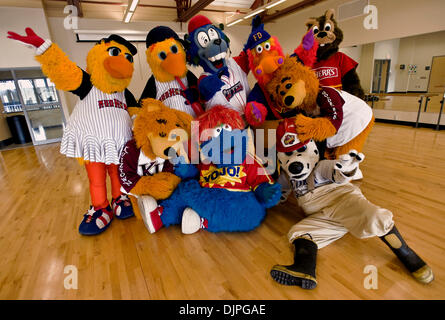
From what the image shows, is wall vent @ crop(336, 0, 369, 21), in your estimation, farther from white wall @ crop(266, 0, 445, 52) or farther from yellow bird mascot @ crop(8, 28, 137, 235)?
yellow bird mascot @ crop(8, 28, 137, 235)

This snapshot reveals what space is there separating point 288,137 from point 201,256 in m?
0.89

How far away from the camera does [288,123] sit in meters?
1.48

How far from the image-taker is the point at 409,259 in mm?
1140

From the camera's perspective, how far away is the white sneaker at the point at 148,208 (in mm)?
1555

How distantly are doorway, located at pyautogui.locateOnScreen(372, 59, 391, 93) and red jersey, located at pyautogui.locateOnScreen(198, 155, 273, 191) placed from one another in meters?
6.35

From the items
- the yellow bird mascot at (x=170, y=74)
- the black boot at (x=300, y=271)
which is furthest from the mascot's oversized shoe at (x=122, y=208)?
the black boot at (x=300, y=271)

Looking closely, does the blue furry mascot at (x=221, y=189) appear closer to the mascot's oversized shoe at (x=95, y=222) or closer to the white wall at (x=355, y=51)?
the mascot's oversized shoe at (x=95, y=222)

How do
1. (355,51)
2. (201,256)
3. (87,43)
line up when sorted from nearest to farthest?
(201,256), (355,51), (87,43)

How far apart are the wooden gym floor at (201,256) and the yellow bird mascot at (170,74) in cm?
93

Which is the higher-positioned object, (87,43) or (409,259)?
(87,43)

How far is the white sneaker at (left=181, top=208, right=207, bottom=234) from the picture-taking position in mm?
1535

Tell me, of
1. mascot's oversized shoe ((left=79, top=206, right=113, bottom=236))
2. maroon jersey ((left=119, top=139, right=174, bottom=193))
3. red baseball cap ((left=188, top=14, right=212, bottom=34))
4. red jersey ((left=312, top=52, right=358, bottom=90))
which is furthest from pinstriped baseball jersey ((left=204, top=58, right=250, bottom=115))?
mascot's oversized shoe ((left=79, top=206, right=113, bottom=236))

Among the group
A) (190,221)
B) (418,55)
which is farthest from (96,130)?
(418,55)

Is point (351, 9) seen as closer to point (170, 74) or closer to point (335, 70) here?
point (335, 70)
